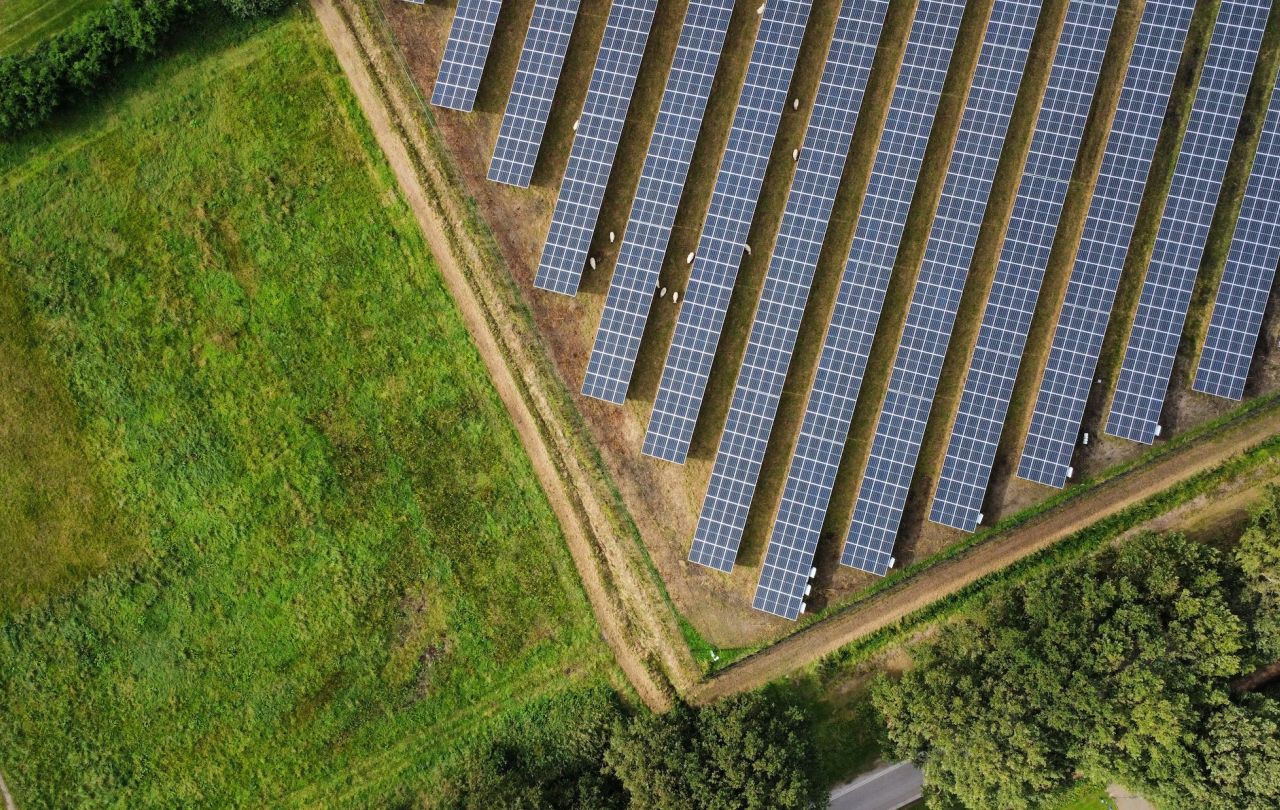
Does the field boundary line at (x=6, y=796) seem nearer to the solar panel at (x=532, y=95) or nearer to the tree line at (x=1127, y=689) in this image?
the solar panel at (x=532, y=95)

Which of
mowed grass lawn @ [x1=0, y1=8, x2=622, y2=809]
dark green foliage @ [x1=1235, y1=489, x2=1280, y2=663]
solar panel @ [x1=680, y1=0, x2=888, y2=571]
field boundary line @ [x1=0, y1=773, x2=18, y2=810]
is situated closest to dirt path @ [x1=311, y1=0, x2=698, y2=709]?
mowed grass lawn @ [x1=0, y1=8, x2=622, y2=809]

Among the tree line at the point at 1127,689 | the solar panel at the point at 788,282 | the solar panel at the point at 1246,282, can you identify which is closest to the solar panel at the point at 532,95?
the solar panel at the point at 788,282

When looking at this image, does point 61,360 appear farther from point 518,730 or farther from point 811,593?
point 811,593

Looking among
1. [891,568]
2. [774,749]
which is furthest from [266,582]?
[891,568]

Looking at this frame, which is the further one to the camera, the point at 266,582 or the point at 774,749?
the point at 266,582

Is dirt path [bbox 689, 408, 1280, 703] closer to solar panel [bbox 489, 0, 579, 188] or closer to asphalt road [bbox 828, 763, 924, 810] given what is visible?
asphalt road [bbox 828, 763, 924, 810]
